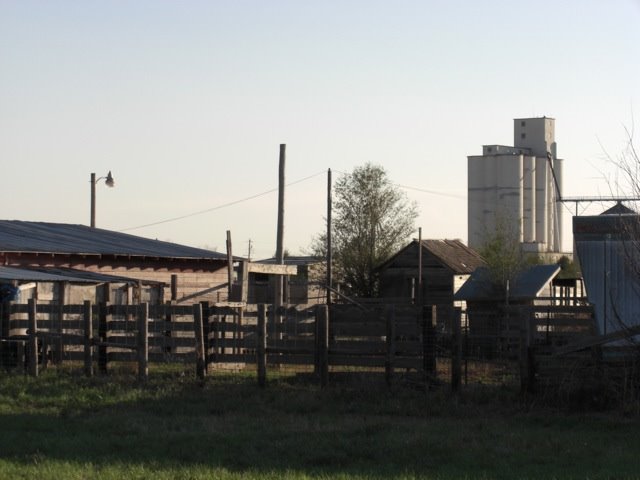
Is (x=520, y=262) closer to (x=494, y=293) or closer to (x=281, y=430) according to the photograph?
(x=494, y=293)

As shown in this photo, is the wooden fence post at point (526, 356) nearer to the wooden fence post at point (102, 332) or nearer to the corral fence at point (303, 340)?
the corral fence at point (303, 340)

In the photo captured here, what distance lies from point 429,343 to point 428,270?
116 feet

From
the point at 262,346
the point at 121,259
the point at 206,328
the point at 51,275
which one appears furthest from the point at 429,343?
the point at 121,259

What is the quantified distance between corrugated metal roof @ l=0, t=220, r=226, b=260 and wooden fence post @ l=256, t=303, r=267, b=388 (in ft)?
43.6

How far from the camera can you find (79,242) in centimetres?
3609

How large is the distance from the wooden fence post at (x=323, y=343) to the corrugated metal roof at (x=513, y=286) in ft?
52.8

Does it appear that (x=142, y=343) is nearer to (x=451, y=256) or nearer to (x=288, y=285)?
(x=288, y=285)

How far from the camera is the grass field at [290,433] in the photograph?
460 inches

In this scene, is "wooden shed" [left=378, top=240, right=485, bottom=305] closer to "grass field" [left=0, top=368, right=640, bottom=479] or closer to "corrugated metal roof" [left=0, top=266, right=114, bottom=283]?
"corrugated metal roof" [left=0, top=266, right=114, bottom=283]

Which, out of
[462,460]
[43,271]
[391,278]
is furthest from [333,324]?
[391,278]

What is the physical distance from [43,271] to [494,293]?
48.6 feet

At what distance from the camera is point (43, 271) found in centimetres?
3075

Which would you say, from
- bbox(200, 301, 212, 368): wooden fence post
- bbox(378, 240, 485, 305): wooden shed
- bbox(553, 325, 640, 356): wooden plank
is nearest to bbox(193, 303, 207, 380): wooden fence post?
bbox(200, 301, 212, 368): wooden fence post

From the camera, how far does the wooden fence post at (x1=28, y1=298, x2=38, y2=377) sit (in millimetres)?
21859
